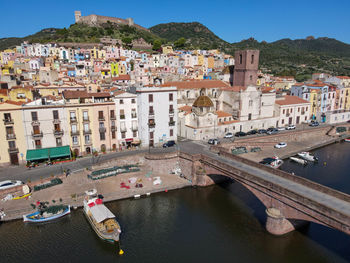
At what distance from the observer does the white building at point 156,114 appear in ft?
168

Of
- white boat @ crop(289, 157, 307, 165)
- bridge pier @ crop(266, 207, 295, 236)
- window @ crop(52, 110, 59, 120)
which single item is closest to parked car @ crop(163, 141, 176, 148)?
window @ crop(52, 110, 59, 120)

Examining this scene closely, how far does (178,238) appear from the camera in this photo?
99.3ft

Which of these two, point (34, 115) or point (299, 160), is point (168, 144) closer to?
point (34, 115)

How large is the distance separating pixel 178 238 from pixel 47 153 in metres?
28.0

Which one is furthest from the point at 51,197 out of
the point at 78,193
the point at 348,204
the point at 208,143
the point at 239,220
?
the point at 348,204

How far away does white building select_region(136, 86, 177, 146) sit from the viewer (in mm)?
51281

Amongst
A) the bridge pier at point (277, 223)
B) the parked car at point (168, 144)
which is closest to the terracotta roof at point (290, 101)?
the parked car at point (168, 144)

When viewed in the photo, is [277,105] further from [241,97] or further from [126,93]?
[126,93]

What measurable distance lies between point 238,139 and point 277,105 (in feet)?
70.6

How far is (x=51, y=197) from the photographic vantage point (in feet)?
120

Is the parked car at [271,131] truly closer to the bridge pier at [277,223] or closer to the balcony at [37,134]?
the bridge pier at [277,223]

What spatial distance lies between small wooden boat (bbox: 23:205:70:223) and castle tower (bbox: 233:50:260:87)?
185 feet

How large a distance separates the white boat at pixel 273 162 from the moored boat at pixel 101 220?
31.5m

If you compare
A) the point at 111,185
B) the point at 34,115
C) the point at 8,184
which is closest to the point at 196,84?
the point at 111,185
